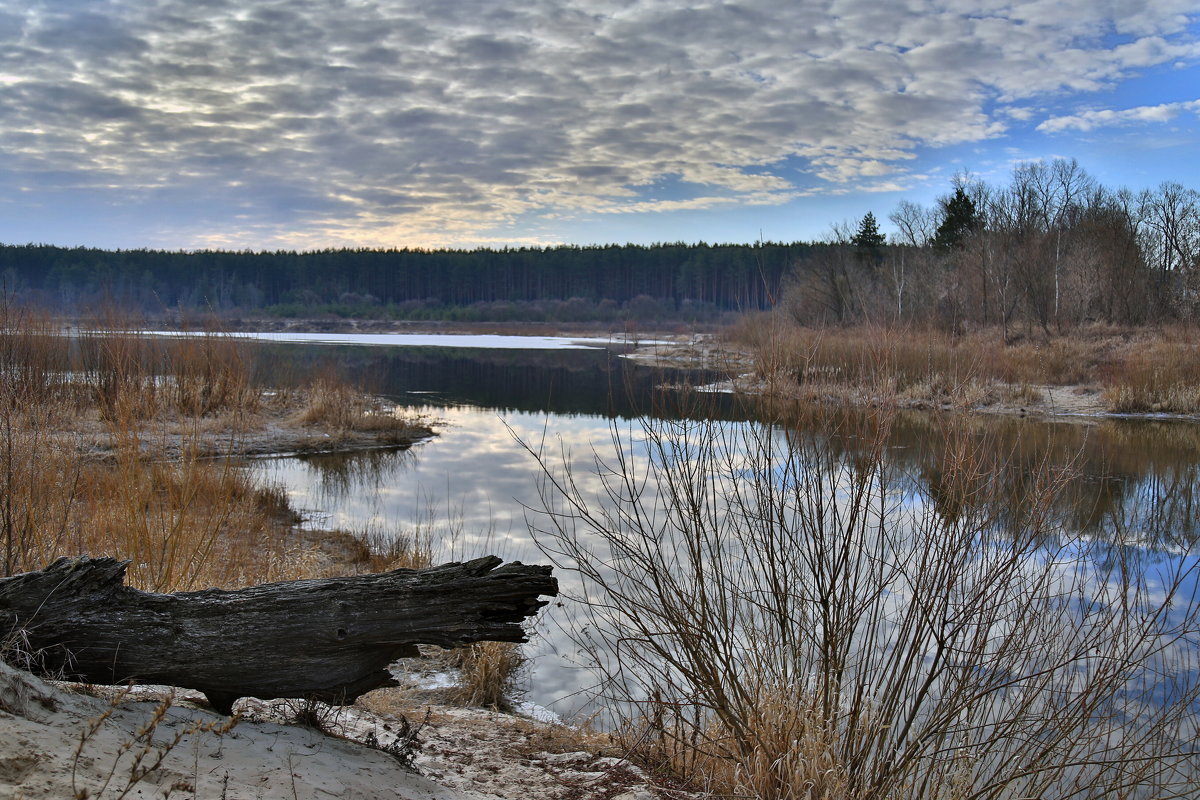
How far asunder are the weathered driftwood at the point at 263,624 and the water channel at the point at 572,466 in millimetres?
745

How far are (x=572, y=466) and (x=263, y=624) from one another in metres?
9.86

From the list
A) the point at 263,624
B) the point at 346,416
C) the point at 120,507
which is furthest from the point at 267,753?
the point at 346,416

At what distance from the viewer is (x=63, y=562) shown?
10.5ft

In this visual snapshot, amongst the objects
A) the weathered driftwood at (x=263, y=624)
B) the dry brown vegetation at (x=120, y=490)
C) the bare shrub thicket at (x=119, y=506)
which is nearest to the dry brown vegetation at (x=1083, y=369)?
the dry brown vegetation at (x=120, y=490)

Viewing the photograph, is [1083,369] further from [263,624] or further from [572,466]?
[263,624]

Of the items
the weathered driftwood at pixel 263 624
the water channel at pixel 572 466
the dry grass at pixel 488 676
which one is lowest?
the dry grass at pixel 488 676

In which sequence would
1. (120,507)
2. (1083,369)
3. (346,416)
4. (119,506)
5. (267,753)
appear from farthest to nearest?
(1083,369), (346,416), (119,506), (120,507), (267,753)

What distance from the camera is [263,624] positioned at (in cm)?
336

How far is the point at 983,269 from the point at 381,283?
77052 mm

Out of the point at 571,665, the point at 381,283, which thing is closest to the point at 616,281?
the point at 381,283

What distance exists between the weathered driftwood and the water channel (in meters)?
0.75

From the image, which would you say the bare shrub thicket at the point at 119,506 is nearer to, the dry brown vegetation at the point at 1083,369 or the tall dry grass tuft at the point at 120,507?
the tall dry grass tuft at the point at 120,507

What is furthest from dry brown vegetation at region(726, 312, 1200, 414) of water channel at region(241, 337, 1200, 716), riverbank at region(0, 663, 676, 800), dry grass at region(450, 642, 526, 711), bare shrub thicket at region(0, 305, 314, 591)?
riverbank at region(0, 663, 676, 800)

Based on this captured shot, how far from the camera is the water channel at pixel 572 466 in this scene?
4.81 metres
